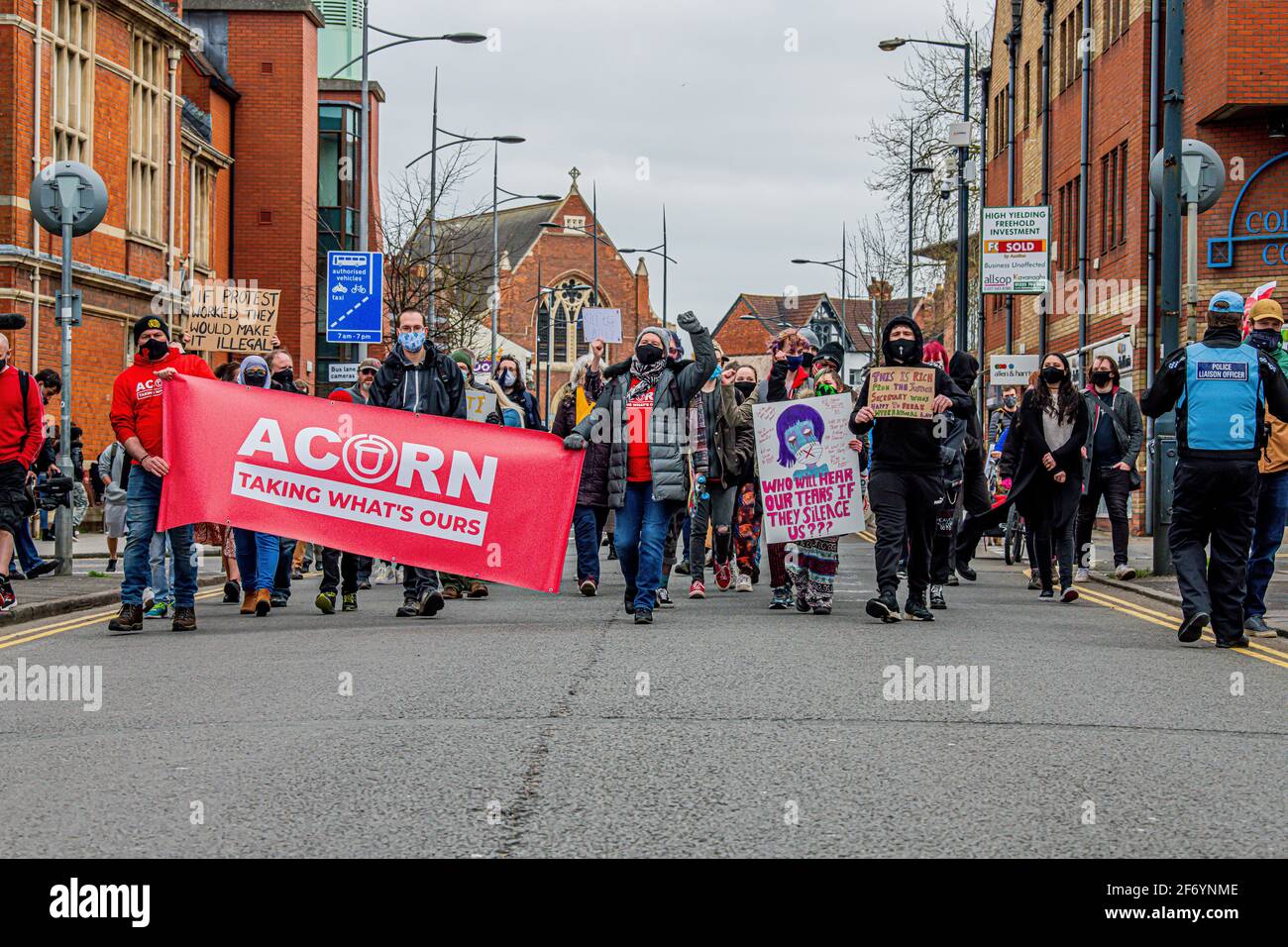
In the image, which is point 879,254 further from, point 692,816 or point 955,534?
point 692,816

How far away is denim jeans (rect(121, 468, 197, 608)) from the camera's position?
12.2 meters

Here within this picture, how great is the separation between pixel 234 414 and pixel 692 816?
26.0 feet

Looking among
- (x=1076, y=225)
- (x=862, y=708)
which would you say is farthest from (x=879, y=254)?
(x=862, y=708)

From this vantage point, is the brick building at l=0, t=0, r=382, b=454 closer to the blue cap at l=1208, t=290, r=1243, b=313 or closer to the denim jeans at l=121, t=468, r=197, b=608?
the denim jeans at l=121, t=468, r=197, b=608

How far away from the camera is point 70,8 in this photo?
30.3 metres

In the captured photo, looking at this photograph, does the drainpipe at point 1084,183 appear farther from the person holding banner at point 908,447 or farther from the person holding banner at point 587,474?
the person holding banner at point 908,447

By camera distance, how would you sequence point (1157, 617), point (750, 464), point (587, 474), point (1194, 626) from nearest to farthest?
point (1194, 626)
point (1157, 617)
point (587, 474)
point (750, 464)

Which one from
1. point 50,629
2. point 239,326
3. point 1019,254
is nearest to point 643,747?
point 50,629

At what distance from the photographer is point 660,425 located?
12.5m

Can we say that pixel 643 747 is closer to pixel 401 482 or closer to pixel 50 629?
pixel 401 482

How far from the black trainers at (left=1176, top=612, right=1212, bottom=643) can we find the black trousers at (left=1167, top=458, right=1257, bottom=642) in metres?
0.04

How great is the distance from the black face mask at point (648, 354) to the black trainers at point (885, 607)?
7.32 feet

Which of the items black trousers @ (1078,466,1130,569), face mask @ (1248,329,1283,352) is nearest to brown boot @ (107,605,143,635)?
face mask @ (1248,329,1283,352)

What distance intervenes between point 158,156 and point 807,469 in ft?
80.9
